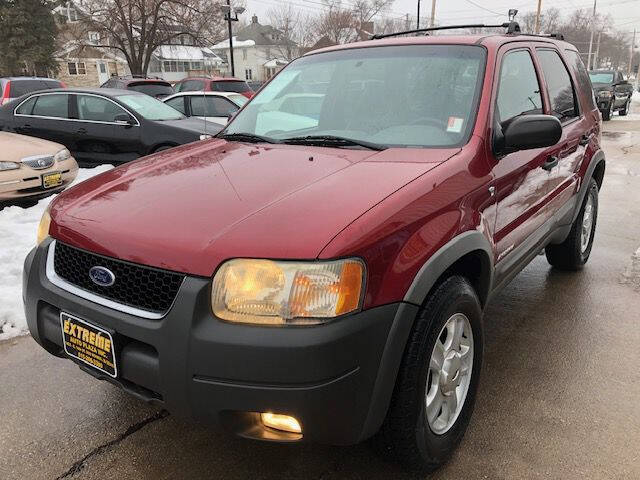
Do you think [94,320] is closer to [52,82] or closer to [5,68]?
[52,82]

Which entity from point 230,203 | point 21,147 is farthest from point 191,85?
point 230,203

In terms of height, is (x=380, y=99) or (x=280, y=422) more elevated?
(x=380, y=99)

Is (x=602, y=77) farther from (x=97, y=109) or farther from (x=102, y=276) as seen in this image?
(x=102, y=276)

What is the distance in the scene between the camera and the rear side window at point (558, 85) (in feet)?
11.6

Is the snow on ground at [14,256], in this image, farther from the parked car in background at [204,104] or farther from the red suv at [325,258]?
the parked car in background at [204,104]

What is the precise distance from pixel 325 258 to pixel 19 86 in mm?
13267

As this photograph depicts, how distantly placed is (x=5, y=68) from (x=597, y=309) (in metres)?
39.8

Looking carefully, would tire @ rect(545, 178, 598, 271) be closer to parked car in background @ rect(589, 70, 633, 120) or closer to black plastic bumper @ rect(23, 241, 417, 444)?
black plastic bumper @ rect(23, 241, 417, 444)

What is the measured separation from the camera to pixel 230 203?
6.79ft

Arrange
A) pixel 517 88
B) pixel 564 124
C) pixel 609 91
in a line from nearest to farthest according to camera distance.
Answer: pixel 517 88, pixel 564 124, pixel 609 91

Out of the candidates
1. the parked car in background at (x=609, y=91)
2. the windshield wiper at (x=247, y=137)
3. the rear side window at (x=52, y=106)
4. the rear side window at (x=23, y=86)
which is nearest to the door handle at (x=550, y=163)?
the windshield wiper at (x=247, y=137)

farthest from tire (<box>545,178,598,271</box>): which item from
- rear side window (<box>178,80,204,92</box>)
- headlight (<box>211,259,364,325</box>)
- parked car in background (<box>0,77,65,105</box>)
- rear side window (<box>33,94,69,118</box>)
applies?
rear side window (<box>178,80,204,92</box>)

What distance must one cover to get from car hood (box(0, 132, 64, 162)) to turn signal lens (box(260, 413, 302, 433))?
5750 mm

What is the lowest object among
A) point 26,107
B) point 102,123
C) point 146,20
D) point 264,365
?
point 264,365
